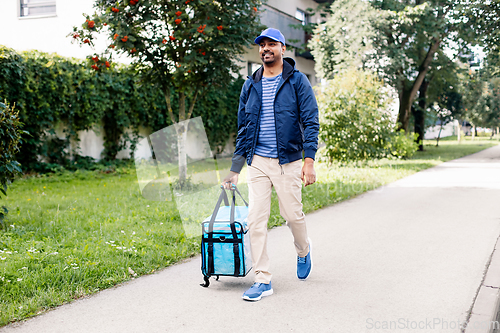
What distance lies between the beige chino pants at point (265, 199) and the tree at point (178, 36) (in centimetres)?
469

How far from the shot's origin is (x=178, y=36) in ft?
28.3

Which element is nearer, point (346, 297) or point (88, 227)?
point (346, 297)

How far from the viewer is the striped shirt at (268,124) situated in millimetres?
4066

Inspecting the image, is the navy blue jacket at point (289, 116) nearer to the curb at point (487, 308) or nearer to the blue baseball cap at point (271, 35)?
the blue baseball cap at point (271, 35)

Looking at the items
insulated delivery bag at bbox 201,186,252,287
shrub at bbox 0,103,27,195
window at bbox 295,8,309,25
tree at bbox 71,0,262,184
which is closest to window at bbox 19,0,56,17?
tree at bbox 71,0,262,184

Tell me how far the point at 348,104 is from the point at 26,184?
9.29m

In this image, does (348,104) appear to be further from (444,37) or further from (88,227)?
(88,227)

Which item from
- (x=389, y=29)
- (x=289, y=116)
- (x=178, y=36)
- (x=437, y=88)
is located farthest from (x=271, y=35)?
(x=437, y=88)

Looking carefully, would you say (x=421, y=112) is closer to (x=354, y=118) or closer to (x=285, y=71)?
(x=354, y=118)

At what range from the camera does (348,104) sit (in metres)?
14.7

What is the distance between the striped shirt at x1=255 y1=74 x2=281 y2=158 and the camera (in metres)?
4.07

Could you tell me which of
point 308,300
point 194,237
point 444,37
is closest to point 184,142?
point 194,237

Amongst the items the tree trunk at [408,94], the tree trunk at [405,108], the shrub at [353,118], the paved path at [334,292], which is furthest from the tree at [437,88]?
the paved path at [334,292]

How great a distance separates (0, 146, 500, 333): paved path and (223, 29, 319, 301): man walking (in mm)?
396
